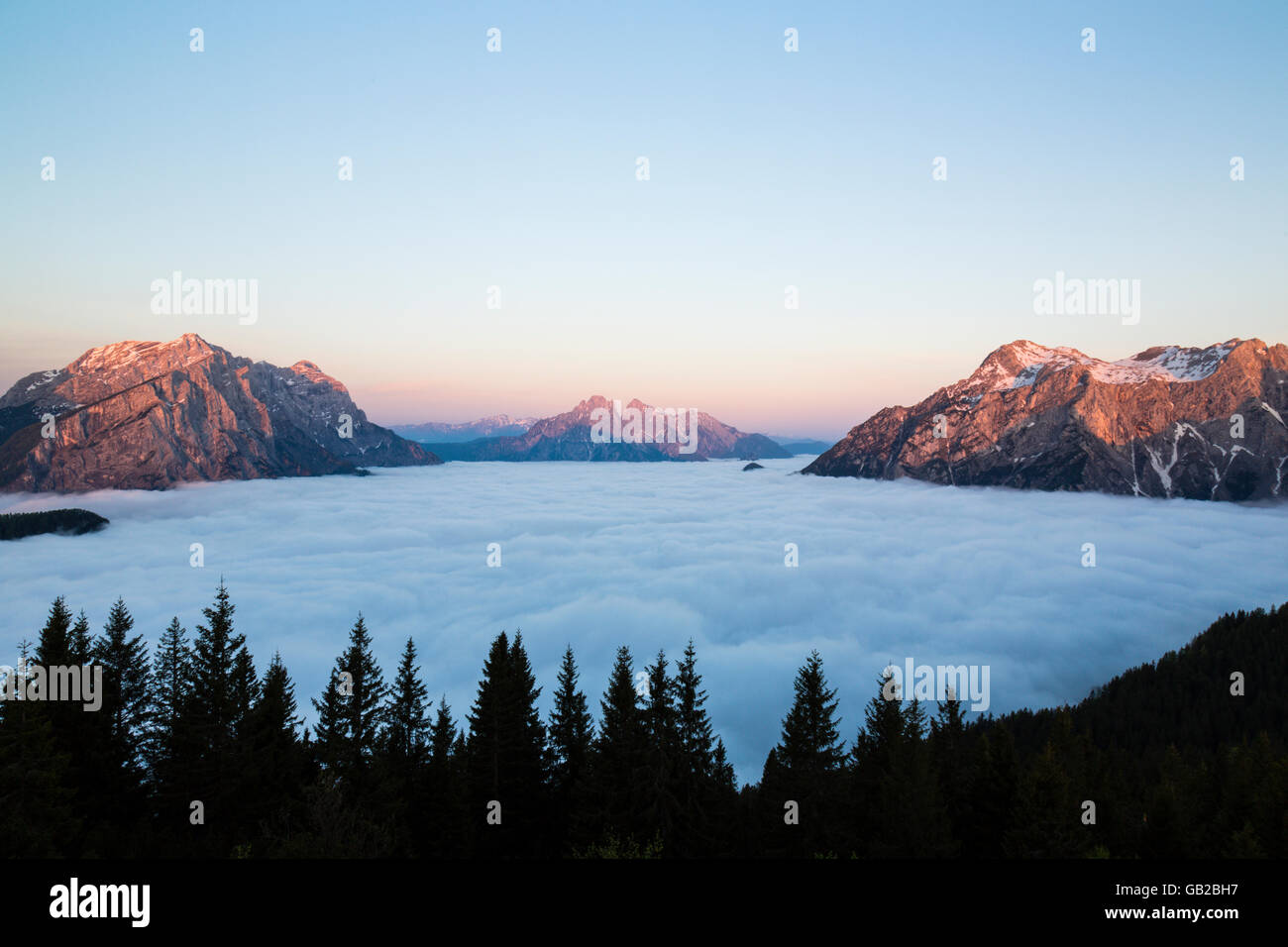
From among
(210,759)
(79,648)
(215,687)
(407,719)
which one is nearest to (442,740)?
(407,719)

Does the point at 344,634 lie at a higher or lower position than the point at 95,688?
lower

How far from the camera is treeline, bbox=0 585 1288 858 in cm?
3822

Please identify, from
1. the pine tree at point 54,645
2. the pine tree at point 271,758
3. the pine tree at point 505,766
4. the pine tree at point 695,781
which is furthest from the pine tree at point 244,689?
the pine tree at point 695,781

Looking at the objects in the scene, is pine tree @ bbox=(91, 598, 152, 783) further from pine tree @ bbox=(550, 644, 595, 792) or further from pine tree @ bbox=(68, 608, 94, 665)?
pine tree @ bbox=(550, 644, 595, 792)

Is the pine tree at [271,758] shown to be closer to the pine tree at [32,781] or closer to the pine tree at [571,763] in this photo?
the pine tree at [32,781]

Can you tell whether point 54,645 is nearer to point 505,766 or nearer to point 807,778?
point 505,766

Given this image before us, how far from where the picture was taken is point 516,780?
159ft
